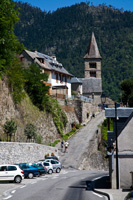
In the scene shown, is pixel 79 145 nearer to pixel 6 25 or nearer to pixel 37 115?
pixel 37 115

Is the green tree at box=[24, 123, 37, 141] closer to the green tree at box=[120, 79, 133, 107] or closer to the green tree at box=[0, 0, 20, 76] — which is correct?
the green tree at box=[0, 0, 20, 76]

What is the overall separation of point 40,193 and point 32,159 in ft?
65.2

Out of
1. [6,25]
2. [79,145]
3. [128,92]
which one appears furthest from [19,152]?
[128,92]

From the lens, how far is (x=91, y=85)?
10469cm

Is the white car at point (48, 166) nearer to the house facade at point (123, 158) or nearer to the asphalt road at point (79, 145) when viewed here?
the asphalt road at point (79, 145)

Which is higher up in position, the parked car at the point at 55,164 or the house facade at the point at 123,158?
the house facade at the point at 123,158

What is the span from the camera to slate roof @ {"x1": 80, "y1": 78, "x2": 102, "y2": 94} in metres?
103

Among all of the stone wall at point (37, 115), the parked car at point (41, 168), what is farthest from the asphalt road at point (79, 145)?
the parked car at point (41, 168)

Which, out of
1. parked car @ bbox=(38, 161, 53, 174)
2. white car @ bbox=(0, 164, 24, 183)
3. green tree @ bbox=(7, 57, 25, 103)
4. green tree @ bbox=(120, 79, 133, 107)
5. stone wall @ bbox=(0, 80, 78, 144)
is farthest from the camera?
green tree @ bbox=(120, 79, 133, 107)

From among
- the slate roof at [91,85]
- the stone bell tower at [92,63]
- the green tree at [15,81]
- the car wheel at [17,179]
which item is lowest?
the car wheel at [17,179]

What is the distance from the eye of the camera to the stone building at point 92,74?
338 ft

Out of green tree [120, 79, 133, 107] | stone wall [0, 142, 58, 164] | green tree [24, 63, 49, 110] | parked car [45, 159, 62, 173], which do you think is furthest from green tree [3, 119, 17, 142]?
green tree [120, 79, 133, 107]

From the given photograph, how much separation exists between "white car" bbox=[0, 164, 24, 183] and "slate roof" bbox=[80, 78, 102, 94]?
247ft

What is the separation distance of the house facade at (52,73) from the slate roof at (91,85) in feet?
78.4
